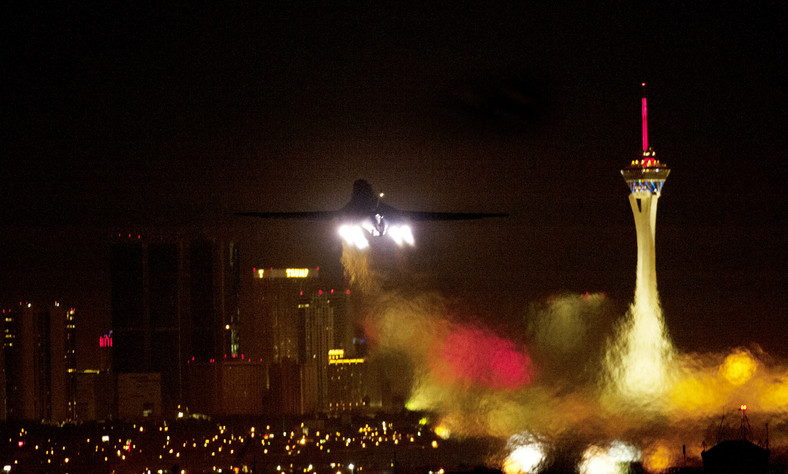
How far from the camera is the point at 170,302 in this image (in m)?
78.9

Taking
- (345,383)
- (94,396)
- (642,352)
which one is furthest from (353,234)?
(94,396)

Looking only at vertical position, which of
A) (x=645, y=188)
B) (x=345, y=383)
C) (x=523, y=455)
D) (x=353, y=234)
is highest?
(x=645, y=188)

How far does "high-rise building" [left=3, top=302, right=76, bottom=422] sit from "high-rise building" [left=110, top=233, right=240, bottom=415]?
305 inches

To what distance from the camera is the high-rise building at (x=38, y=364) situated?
65438mm

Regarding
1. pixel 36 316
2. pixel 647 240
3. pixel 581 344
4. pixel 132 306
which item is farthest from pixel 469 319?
pixel 132 306

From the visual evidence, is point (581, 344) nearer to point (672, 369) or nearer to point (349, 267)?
point (672, 369)

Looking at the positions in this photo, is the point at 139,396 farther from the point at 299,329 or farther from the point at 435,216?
the point at 435,216

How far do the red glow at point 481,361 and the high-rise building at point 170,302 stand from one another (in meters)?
47.5

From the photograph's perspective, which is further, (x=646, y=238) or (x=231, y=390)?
(x=231, y=390)

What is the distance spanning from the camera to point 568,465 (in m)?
25.2

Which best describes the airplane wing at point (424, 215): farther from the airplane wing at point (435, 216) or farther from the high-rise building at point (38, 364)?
the high-rise building at point (38, 364)

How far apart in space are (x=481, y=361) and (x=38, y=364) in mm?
46310

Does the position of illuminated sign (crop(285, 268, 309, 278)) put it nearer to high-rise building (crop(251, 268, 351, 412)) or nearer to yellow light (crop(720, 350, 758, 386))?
high-rise building (crop(251, 268, 351, 412))

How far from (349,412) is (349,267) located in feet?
42.6
